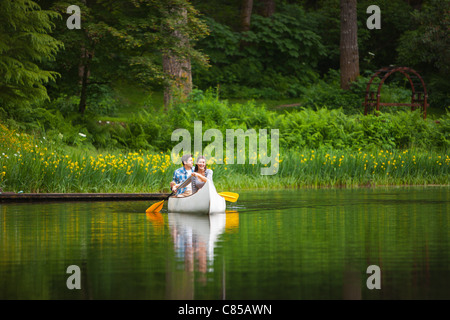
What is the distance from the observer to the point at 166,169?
22.2 metres

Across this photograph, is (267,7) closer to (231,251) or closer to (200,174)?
(200,174)

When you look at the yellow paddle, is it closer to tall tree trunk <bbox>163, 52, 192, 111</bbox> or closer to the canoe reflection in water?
the canoe reflection in water

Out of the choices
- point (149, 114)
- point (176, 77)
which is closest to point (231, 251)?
point (176, 77)

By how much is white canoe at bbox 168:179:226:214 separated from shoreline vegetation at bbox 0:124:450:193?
14.1ft

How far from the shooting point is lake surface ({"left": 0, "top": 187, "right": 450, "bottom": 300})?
314 inches

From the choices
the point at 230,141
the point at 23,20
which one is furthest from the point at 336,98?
the point at 23,20

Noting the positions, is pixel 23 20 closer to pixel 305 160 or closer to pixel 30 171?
pixel 30 171

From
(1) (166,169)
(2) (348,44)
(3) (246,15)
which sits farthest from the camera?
(3) (246,15)

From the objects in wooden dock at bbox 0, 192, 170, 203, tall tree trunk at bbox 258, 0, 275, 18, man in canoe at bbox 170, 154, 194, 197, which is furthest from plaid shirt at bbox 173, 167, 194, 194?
tall tree trunk at bbox 258, 0, 275, 18

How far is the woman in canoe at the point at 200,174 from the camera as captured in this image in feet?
55.6

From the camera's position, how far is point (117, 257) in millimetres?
10117

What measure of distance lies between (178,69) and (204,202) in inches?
527
